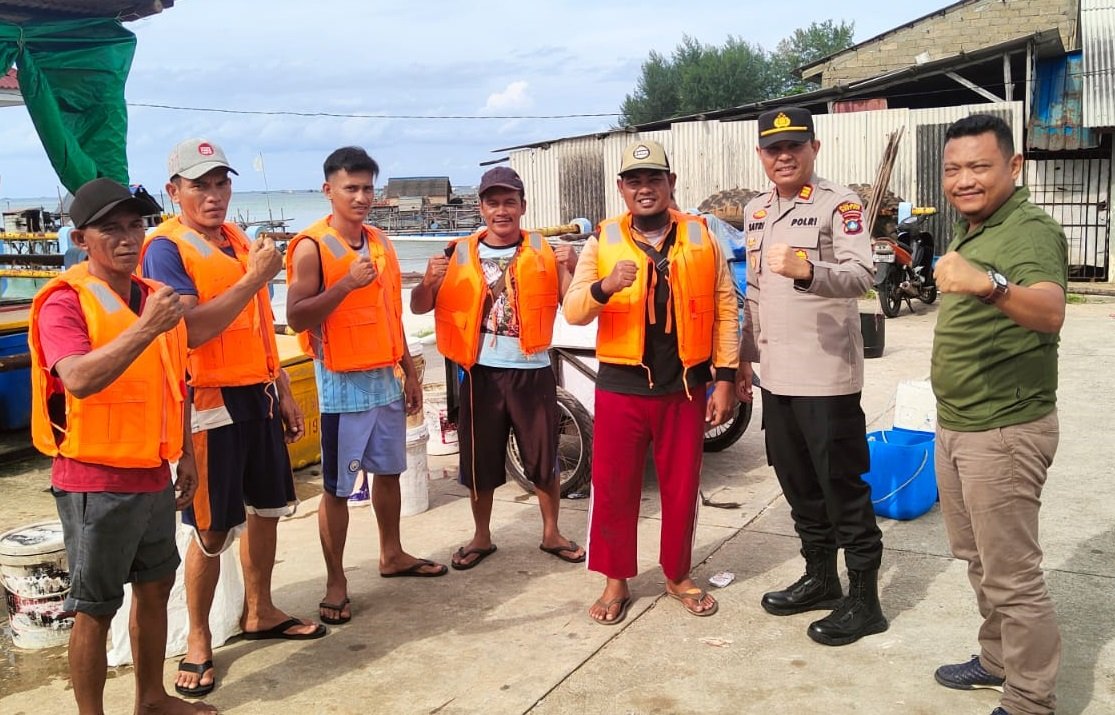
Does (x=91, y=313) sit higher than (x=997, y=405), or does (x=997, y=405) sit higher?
(x=91, y=313)

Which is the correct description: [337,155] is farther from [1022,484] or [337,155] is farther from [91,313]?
[1022,484]

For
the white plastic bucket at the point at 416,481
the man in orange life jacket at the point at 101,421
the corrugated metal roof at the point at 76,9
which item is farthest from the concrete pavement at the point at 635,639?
the corrugated metal roof at the point at 76,9

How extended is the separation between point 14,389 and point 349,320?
472 centimetres

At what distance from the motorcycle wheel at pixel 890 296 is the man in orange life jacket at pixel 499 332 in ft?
28.0

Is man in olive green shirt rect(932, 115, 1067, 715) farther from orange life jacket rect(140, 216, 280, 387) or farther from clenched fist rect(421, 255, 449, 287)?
orange life jacket rect(140, 216, 280, 387)

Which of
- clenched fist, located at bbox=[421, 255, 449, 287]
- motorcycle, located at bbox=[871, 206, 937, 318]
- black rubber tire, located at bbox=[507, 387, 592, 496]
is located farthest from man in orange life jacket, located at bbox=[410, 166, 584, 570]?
motorcycle, located at bbox=[871, 206, 937, 318]

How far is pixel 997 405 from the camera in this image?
306cm

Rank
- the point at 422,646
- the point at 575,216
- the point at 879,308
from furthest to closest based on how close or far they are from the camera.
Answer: the point at 575,216 < the point at 879,308 < the point at 422,646

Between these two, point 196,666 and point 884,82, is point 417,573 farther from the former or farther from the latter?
point 884,82

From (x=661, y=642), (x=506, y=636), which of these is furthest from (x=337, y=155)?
(x=661, y=642)

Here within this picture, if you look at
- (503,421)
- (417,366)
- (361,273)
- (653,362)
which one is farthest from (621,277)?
(417,366)

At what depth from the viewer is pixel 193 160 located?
12.2ft

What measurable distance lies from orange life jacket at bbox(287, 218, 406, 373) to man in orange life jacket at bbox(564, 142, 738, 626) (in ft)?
2.91

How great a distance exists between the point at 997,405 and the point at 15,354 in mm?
7197
